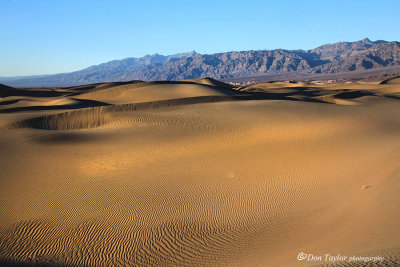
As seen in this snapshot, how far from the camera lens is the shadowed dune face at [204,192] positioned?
655 cm

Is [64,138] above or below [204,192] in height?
above

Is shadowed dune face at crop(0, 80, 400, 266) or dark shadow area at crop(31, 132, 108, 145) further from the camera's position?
dark shadow area at crop(31, 132, 108, 145)

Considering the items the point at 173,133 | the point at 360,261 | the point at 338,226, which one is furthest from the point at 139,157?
the point at 360,261

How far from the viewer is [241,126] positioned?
1623 centimetres

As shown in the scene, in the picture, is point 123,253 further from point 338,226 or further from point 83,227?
point 338,226

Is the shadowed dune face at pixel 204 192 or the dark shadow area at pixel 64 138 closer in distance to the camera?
the shadowed dune face at pixel 204 192

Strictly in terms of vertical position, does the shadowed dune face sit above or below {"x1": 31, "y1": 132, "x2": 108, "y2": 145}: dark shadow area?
below

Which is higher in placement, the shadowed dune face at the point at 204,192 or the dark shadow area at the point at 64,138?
the dark shadow area at the point at 64,138

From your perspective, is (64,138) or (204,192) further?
(64,138)

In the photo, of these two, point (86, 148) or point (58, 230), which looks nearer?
point (58, 230)

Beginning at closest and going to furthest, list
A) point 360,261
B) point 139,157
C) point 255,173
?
point 360,261, point 255,173, point 139,157

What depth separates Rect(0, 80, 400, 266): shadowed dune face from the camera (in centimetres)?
655

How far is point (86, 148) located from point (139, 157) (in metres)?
2.67

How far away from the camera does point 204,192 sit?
30.4 feet
